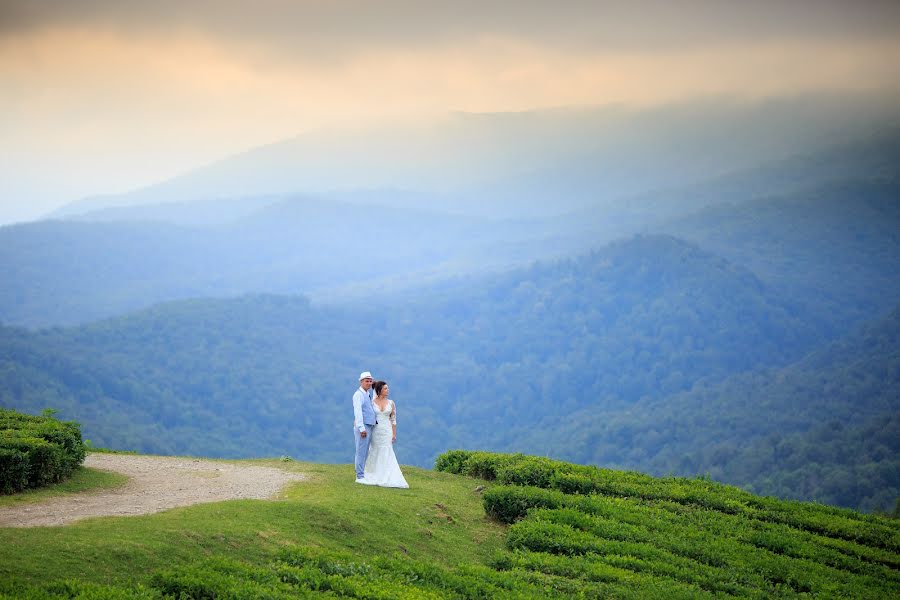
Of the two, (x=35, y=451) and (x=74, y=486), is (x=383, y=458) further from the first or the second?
(x=35, y=451)

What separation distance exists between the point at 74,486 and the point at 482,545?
26.0ft

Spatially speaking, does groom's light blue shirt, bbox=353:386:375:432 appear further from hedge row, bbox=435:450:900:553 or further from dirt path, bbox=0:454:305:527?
hedge row, bbox=435:450:900:553

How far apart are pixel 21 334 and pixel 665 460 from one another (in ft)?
444

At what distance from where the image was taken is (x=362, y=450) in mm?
18938

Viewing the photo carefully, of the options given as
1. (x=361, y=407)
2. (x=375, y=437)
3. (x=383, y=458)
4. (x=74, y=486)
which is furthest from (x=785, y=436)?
(x=74, y=486)

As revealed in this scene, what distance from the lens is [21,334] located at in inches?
7175

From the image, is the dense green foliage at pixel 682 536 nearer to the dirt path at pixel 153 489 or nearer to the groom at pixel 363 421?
the groom at pixel 363 421

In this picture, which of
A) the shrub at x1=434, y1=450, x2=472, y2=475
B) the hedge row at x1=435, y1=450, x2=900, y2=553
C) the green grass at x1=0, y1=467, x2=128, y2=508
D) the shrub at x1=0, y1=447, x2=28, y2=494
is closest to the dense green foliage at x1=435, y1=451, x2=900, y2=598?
the hedge row at x1=435, y1=450, x2=900, y2=553

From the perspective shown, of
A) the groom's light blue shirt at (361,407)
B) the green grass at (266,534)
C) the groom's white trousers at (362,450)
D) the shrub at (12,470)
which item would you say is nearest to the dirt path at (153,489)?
the green grass at (266,534)

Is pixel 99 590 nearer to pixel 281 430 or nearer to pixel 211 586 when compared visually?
pixel 211 586

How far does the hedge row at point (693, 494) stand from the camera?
1817 centimetres

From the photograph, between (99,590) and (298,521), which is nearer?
(99,590)

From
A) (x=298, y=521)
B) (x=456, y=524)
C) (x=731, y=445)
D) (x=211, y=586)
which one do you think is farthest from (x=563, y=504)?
(x=731, y=445)

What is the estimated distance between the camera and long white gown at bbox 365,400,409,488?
19.0 meters
